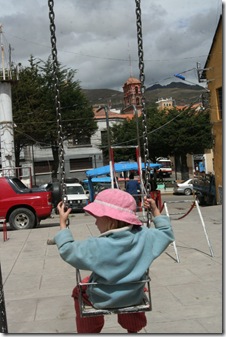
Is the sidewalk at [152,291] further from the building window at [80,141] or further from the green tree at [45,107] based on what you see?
the building window at [80,141]

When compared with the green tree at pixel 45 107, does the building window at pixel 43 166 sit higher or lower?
lower

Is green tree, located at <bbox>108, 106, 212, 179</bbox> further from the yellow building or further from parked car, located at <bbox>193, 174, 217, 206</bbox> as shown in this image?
parked car, located at <bbox>193, 174, 217, 206</bbox>

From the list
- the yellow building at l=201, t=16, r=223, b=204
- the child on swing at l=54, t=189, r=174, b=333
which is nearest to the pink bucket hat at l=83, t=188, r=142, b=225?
the child on swing at l=54, t=189, r=174, b=333

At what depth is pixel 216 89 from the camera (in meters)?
24.8

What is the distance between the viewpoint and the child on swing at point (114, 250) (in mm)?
2717

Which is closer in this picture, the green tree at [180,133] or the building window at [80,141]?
the green tree at [180,133]

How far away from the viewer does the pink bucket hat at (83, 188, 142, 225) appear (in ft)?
9.18

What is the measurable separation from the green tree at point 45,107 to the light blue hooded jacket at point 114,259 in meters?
33.5

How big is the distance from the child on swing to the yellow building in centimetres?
2137

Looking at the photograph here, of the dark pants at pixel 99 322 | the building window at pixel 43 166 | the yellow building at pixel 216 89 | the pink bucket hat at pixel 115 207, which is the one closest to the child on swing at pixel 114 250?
the pink bucket hat at pixel 115 207

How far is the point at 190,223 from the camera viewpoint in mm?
12242

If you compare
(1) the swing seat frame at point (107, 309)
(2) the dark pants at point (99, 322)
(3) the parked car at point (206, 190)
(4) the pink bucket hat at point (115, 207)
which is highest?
(4) the pink bucket hat at point (115, 207)

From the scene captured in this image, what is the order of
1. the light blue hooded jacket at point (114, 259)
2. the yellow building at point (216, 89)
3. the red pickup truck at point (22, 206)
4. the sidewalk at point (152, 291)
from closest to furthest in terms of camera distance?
1. the light blue hooded jacket at point (114, 259)
2. the sidewalk at point (152, 291)
3. the red pickup truck at point (22, 206)
4. the yellow building at point (216, 89)

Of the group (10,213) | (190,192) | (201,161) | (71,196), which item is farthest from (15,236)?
(201,161)
